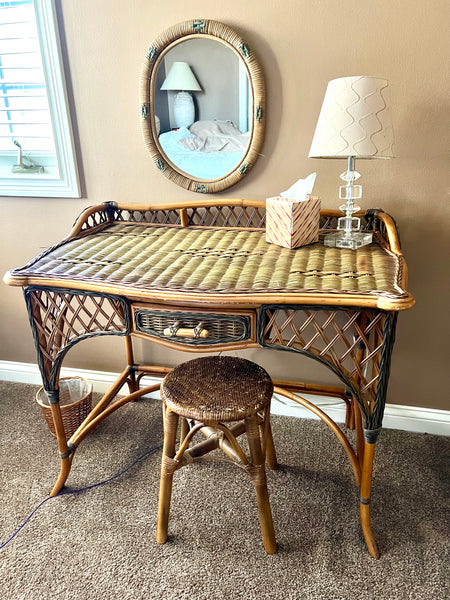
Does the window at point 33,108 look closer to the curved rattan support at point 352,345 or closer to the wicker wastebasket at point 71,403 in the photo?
the wicker wastebasket at point 71,403

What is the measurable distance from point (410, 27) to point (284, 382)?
128 centimetres

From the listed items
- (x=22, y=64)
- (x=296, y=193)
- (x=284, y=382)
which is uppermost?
(x=22, y=64)

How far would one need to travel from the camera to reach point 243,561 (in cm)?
131

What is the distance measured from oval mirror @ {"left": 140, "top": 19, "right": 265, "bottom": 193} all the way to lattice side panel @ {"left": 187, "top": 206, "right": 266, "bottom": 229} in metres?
0.08

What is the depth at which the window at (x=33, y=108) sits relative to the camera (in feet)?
5.37

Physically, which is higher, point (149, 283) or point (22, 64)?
point (22, 64)

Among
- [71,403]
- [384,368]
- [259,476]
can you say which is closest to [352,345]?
[384,368]

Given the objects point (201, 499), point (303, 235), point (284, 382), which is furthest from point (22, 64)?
point (201, 499)

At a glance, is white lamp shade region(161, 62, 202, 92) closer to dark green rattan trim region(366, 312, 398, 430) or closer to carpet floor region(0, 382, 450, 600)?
dark green rattan trim region(366, 312, 398, 430)

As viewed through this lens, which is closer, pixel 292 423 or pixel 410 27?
pixel 410 27

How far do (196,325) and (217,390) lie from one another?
0.20 metres

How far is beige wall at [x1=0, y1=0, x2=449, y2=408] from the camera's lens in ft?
4.61

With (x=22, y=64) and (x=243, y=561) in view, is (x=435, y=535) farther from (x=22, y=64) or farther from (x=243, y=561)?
(x=22, y=64)

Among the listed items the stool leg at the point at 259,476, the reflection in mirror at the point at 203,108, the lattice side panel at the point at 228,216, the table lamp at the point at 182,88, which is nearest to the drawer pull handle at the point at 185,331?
the stool leg at the point at 259,476
